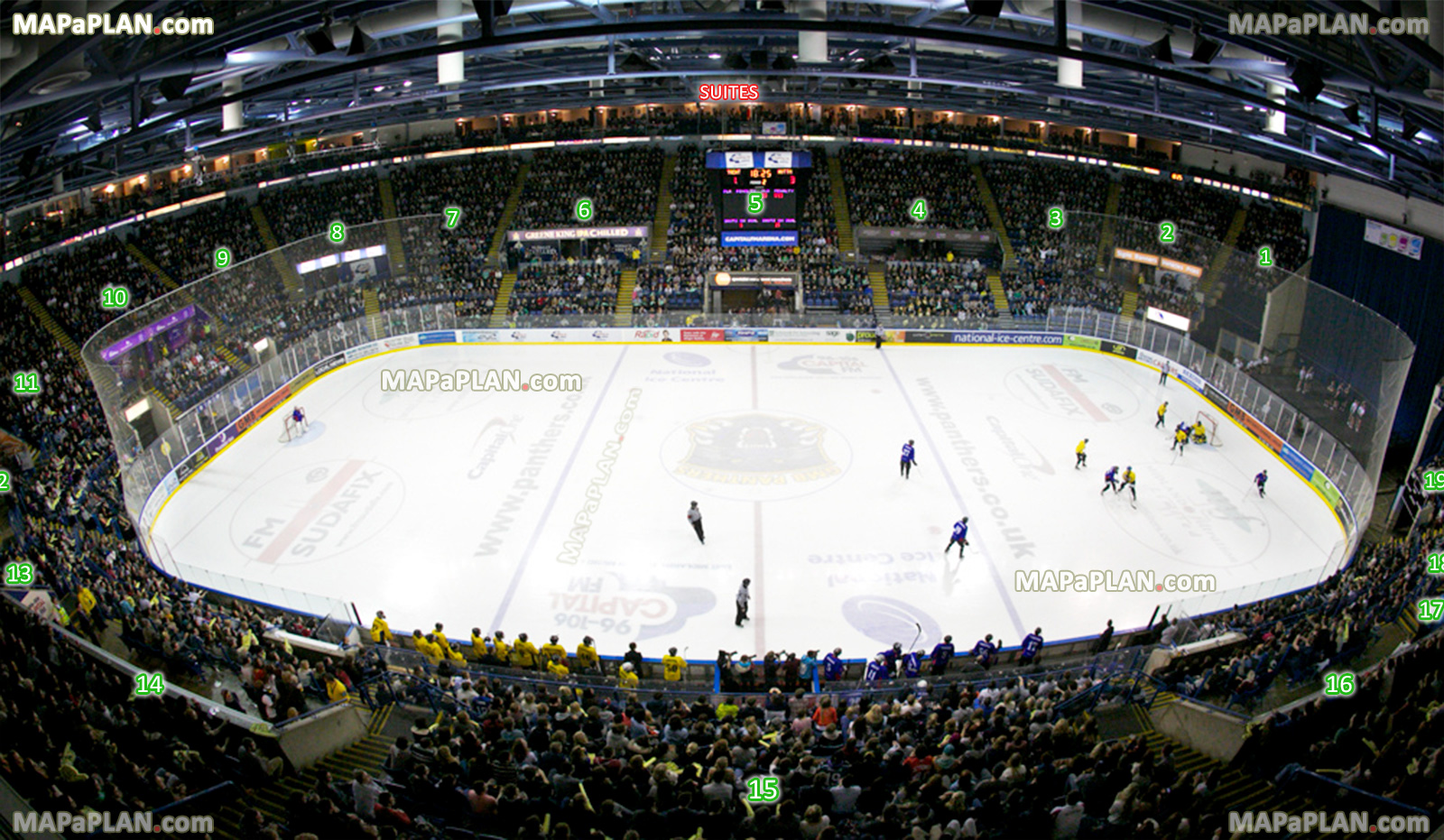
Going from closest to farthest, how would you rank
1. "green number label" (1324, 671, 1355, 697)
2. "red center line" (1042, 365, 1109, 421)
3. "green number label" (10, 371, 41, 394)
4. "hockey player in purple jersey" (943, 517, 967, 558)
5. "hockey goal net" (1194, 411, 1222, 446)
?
"green number label" (1324, 671, 1355, 697), "hockey player in purple jersey" (943, 517, 967, 558), "green number label" (10, 371, 41, 394), "hockey goal net" (1194, 411, 1222, 446), "red center line" (1042, 365, 1109, 421)

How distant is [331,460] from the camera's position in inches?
968

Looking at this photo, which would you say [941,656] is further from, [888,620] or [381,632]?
[381,632]

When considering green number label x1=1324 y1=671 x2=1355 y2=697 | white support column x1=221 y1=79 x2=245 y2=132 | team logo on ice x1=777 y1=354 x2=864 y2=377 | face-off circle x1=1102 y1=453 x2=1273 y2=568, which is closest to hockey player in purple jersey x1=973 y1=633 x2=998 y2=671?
green number label x1=1324 y1=671 x2=1355 y2=697

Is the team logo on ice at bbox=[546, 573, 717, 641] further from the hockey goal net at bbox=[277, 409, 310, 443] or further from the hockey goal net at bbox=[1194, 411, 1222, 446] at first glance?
the hockey goal net at bbox=[1194, 411, 1222, 446]

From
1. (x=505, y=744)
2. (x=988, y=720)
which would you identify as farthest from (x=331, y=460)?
Result: (x=988, y=720)

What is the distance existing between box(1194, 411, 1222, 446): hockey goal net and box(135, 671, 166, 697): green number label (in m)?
26.1

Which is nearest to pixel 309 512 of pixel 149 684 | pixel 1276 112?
pixel 149 684

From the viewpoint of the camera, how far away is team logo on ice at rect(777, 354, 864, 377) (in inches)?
1267

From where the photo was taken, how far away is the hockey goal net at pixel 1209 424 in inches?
1009

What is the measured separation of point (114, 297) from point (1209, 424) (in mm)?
37442

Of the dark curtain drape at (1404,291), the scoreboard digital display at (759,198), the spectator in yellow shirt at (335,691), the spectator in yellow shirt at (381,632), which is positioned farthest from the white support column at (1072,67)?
the scoreboard digital display at (759,198)

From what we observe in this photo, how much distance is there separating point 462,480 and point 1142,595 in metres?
16.9

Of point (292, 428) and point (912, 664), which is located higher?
point (292, 428)

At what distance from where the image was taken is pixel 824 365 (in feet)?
108
